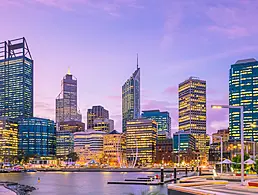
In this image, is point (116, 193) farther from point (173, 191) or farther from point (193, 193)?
point (193, 193)

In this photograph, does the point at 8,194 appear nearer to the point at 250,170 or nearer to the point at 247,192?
the point at 247,192

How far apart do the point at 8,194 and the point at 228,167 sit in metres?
76.8

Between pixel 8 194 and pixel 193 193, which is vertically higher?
pixel 193 193

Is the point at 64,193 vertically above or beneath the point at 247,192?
beneath

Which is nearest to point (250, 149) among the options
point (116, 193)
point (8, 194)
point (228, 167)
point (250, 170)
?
point (228, 167)

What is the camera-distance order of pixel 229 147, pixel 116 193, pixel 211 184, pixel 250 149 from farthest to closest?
pixel 229 147
pixel 250 149
pixel 116 193
pixel 211 184

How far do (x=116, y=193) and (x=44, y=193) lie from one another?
1502cm

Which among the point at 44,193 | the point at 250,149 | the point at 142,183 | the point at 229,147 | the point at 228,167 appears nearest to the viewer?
the point at 44,193

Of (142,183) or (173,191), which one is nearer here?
(173,191)

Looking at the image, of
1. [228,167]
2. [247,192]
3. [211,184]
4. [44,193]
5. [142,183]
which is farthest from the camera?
[228,167]

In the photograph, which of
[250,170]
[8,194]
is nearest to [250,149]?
[250,170]

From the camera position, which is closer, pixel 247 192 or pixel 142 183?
pixel 247 192

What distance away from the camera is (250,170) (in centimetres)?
8669

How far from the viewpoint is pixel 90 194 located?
8000 centimetres
